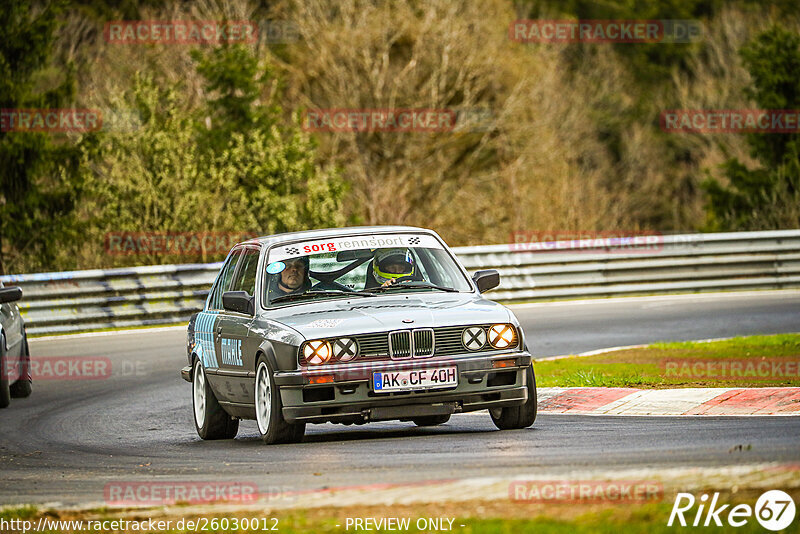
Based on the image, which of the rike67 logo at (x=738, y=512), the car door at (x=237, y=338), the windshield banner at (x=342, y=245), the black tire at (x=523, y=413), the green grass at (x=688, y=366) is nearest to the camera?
the rike67 logo at (x=738, y=512)

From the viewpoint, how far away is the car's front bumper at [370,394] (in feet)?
30.2

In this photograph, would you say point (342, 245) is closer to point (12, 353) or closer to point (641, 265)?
point (12, 353)

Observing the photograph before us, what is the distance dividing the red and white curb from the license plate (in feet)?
7.22

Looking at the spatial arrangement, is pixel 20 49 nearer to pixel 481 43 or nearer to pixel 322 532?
pixel 481 43

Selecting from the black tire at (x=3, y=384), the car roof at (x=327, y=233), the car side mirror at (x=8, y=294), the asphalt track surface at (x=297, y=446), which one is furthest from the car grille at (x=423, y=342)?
the black tire at (x=3, y=384)

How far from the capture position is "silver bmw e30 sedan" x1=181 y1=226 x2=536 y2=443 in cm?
926

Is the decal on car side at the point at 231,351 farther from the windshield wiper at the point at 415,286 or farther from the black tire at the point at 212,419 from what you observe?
the windshield wiper at the point at 415,286

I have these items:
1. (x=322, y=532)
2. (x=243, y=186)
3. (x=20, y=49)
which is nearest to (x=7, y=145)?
(x=20, y=49)

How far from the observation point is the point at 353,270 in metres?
10.6

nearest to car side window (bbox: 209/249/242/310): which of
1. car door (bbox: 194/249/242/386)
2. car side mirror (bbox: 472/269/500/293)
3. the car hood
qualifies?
car door (bbox: 194/249/242/386)

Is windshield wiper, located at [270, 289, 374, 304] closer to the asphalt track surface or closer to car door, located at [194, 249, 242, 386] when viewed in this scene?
car door, located at [194, 249, 242, 386]

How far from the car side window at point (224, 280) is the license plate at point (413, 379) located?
2716 mm

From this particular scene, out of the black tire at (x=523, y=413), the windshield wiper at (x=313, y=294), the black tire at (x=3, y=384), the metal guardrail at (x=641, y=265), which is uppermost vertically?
the windshield wiper at (x=313, y=294)

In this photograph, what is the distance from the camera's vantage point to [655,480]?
6.53m
